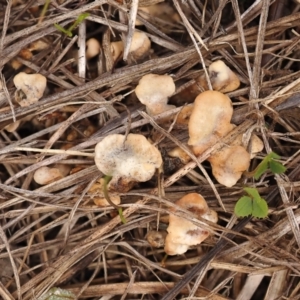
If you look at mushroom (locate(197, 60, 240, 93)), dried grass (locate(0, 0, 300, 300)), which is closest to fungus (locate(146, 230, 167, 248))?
dried grass (locate(0, 0, 300, 300))

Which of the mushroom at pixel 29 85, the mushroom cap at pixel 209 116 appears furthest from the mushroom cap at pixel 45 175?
the mushroom cap at pixel 209 116

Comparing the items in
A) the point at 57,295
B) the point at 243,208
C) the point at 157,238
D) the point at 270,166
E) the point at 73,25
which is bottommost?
the point at 57,295

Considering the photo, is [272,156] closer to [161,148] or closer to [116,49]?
[161,148]

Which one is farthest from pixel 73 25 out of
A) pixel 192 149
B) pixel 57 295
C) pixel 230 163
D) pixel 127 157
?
pixel 57 295

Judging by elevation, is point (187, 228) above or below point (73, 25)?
below

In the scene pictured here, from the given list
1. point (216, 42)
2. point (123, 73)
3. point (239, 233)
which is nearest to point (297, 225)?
point (239, 233)

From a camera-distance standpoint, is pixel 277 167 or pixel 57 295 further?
pixel 57 295

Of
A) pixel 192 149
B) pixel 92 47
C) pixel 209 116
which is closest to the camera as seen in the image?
pixel 209 116

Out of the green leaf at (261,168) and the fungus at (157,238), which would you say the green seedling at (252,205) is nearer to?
the green leaf at (261,168)
